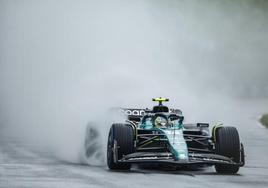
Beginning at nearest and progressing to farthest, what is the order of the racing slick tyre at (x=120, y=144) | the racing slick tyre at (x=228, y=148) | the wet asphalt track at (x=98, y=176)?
the wet asphalt track at (x=98, y=176)
the racing slick tyre at (x=120, y=144)
the racing slick tyre at (x=228, y=148)

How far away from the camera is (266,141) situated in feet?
103

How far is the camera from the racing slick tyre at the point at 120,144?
1969 centimetres

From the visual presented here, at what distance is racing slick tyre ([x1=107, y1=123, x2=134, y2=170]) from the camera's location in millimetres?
19688

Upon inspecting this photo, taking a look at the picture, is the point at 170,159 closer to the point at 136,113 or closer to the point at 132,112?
→ the point at 136,113

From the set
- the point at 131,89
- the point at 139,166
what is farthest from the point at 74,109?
the point at 139,166

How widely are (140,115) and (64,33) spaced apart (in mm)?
18731

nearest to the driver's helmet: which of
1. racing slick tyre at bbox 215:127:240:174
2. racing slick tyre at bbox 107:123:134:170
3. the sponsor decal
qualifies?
racing slick tyre at bbox 107:123:134:170

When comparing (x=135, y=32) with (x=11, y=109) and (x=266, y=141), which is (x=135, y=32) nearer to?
(x=11, y=109)

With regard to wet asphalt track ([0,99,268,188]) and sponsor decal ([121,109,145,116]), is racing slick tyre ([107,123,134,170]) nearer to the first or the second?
wet asphalt track ([0,99,268,188])

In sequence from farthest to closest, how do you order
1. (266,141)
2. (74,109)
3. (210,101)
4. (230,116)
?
(210,101) → (230,116) → (266,141) → (74,109)

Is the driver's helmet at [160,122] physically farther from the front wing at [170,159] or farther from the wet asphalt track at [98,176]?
the front wing at [170,159]

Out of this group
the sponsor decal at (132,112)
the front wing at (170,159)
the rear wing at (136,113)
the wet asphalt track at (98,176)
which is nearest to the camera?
the wet asphalt track at (98,176)

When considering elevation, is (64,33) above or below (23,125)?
above

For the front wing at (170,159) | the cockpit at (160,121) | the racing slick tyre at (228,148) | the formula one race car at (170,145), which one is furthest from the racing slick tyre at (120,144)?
the racing slick tyre at (228,148)
